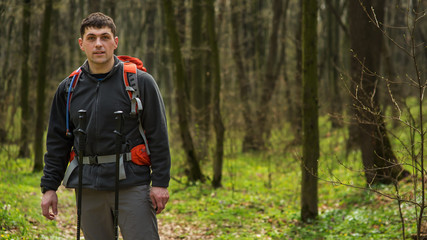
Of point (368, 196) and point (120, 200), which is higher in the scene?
point (120, 200)

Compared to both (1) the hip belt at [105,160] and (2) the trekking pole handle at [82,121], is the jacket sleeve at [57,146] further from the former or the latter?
(2) the trekking pole handle at [82,121]

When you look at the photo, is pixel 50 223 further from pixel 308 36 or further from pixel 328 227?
pixel 308 36

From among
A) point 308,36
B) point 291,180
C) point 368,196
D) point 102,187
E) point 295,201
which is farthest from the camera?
point 291,180

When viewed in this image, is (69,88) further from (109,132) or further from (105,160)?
(105,160)

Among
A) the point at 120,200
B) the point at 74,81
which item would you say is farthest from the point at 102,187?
the point at 74,81

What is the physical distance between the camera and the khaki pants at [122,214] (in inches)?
129

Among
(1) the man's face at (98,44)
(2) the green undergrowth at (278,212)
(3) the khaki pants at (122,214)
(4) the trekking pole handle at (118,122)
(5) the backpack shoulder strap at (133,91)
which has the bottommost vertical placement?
(2) the green undergrowth at (278,212)

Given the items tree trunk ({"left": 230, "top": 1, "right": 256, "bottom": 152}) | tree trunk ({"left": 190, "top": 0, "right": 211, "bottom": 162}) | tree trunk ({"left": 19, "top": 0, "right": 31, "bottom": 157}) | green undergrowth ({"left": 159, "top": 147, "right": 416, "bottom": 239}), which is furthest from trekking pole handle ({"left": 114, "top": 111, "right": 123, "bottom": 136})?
tree trunk ({"left": 230, "top": 1, "right": 256, "bottom": 152})

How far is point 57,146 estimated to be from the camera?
3.46m

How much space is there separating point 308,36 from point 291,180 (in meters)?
5.62

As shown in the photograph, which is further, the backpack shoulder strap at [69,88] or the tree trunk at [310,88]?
the tree trunk at [310,88]

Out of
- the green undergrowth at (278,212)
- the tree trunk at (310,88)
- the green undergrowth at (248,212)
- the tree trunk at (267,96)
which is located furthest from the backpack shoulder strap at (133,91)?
the tree trunk at (267,96)

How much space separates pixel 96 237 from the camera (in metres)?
3.38

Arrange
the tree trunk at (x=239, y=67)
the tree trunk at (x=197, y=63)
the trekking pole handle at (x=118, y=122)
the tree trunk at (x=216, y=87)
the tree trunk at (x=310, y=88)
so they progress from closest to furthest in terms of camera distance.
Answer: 1. the trekking pole handle at (x=118, y=122)
2. the tree trunk at (x=310, y=88)
3. the tree trunk at (x=216, y=87)
4. the tree trunk at (x=197, y=63)
5. the tree trunk at (x=239, y=67)
